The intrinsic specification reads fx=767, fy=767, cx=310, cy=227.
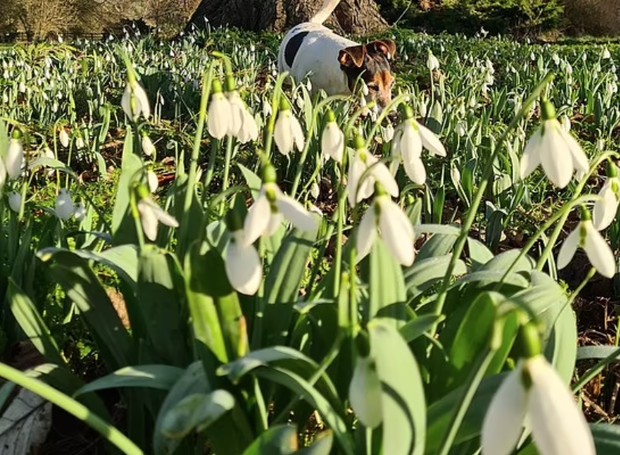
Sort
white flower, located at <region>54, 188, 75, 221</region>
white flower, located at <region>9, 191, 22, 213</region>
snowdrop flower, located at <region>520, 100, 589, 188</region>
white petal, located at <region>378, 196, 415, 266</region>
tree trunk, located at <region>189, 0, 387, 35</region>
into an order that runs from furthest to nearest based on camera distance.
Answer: tree trunk, located at <region>189, 0, 387, 35</region> → white flower, located at <region>9, 191, 22, 213</region> → white flower, located at <region>54, 188, 75, 221</region> → snowdrop flower, located at <region>520, 100, 589, 188</region> → white petal, located at <region>378, 196, 415, 266</region>

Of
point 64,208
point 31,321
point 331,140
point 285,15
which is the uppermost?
point 331,140

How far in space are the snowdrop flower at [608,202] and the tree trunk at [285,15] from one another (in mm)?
8923

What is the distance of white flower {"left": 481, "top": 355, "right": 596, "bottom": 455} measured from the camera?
0.63 metres

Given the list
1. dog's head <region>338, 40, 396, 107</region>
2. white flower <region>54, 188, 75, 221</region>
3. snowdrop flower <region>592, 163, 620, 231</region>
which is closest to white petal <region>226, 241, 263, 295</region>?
snowdrop flower <region>592, 163, 620, 231</region>

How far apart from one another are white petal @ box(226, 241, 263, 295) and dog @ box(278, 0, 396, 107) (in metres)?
2.73

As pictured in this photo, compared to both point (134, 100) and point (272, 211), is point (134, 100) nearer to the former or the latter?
point (134, 100)

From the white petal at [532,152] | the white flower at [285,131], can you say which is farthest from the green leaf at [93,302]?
the white petal at [532,152]

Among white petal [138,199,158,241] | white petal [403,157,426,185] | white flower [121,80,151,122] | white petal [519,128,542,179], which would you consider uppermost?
white petal [519,128,542,179]

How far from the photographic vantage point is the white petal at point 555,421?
626 millimetres

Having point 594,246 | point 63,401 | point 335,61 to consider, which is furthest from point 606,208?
point 335,61

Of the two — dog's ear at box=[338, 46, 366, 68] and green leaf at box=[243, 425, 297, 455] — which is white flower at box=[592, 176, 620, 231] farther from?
dog's ear at box=[338, 46, 366, 68]

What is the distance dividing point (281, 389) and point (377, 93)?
3.26 meters

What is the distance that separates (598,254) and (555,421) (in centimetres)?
48

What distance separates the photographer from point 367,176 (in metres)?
1.08
